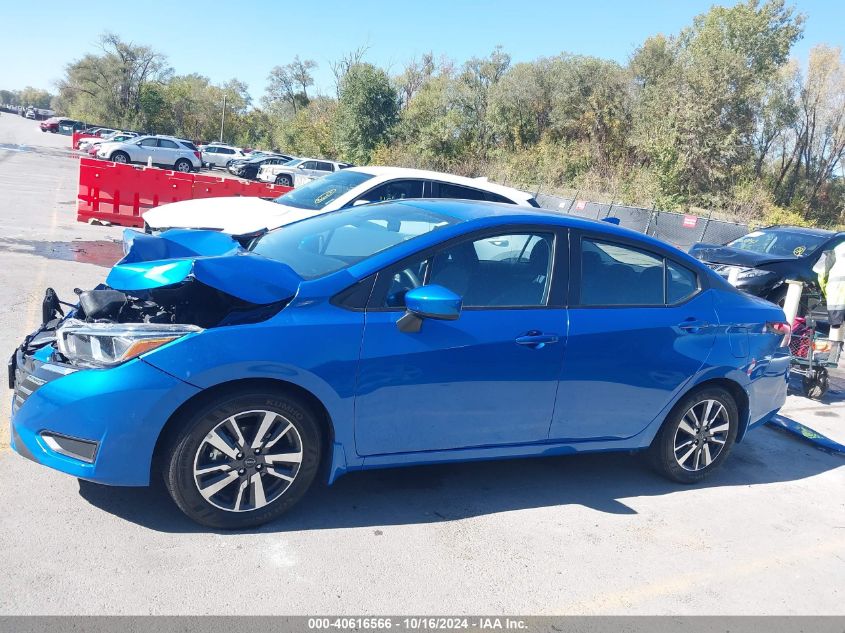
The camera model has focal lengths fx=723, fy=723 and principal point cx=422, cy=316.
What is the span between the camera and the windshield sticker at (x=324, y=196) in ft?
30.0

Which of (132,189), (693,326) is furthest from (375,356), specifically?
(132,189)

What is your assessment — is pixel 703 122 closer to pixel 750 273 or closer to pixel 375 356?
pixel 750 273

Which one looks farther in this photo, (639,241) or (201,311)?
(639,241)

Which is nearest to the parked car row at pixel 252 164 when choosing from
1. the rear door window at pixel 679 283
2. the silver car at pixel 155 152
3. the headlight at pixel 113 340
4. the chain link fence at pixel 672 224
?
the silver car at pixel 155 152

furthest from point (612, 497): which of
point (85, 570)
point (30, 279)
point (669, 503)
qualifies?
point (30, 279)

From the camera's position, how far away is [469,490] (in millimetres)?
4434

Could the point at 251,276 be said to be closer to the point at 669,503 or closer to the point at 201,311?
the point at 201,311

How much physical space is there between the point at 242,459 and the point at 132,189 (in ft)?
39.5

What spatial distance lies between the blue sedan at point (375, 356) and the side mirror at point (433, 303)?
0.01 meters

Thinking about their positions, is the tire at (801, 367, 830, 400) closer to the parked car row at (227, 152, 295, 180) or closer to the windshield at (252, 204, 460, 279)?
the windshield at (252, 204, 460, 279)

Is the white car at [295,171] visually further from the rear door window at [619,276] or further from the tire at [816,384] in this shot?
the rear door window at [619,276]

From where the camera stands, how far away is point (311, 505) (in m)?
3.95

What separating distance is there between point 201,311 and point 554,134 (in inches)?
1613

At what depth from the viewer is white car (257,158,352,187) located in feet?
112
